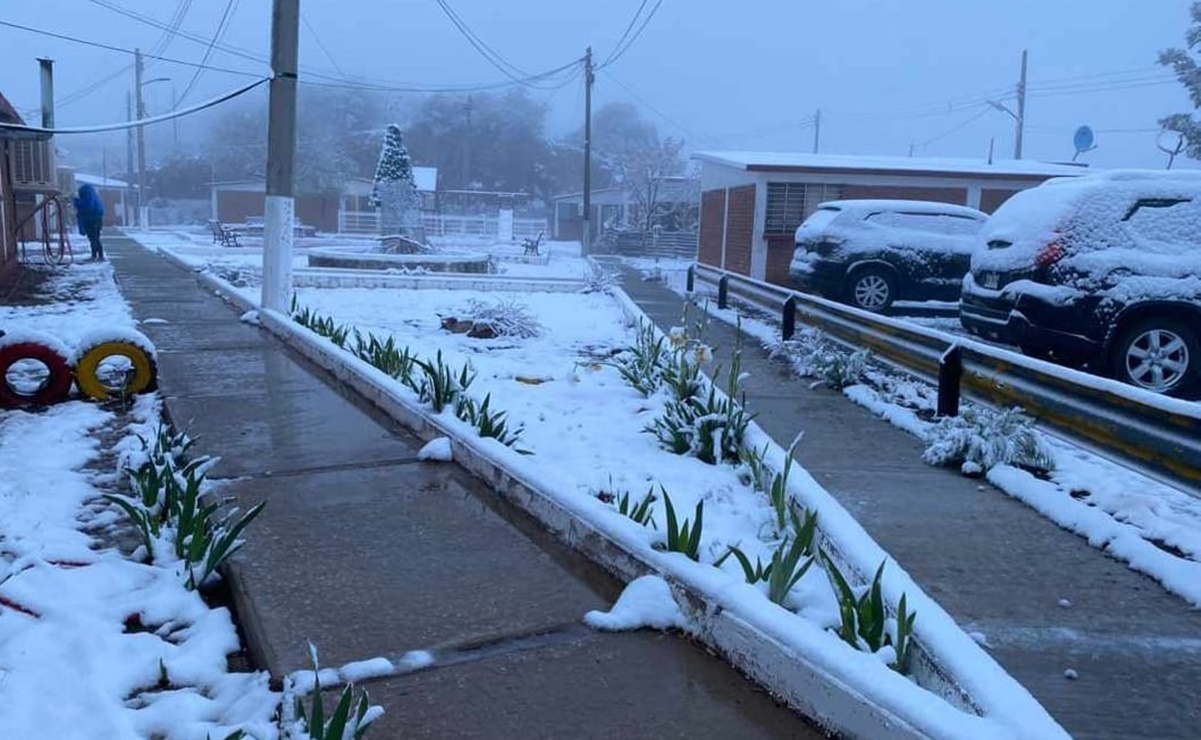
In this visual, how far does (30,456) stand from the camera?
5484mm

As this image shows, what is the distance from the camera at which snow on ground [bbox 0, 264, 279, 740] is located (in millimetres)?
2715

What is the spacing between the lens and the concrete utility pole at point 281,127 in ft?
35.7

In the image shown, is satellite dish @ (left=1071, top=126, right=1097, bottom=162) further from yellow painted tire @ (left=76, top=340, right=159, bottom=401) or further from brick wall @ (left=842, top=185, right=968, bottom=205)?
yellow painted tire @ (left=76, top=340, right=159, bottom=401)

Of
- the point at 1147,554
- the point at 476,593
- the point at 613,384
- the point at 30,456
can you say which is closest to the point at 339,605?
the point at 476,593

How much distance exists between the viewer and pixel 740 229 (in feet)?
69.2

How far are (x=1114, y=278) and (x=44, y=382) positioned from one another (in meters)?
8.40

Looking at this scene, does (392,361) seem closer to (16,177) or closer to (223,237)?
(16,177)

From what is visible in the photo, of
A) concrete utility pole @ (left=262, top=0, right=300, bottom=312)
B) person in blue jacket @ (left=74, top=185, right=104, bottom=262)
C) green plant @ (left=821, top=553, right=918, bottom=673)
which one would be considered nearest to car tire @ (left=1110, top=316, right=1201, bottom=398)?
green plant @ (left=821, top=553, right=918, bottom=673)

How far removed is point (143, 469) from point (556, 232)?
5607 cm

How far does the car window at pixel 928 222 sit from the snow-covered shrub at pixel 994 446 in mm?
8502

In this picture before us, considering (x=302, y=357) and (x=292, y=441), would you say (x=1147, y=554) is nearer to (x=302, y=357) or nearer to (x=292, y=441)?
(x=292, y=441)

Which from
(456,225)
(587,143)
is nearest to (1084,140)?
(587,143)

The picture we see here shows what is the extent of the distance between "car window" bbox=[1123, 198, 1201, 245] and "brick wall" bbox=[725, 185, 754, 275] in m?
11.8

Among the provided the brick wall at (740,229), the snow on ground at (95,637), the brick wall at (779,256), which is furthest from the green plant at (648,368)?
the brick wall at (740,229)
